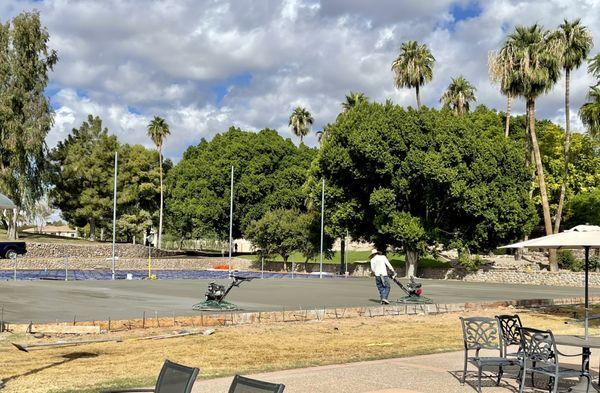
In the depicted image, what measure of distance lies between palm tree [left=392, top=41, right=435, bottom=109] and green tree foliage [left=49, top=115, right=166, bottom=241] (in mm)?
29731

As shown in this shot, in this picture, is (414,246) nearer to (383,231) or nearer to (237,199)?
(383,231)

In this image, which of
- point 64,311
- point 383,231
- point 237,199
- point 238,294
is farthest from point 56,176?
point 64,311

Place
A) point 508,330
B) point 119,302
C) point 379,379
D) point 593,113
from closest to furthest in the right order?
point 379,379 → point 508,330 → point 119,302 → point 593,113

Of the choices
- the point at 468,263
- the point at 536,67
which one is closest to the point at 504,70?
the point at 536,67

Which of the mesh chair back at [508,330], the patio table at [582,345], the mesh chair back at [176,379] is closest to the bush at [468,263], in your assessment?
the mesh chair back at [508,330]

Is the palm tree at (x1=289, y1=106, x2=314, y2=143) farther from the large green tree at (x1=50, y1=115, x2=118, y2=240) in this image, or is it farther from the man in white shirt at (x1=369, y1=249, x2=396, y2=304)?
the man in white shirt at (x1=369, y1=249, x2=396, y2=304)

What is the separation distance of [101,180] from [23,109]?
14748 millimetres

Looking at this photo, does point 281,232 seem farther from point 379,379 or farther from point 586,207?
point 379,379

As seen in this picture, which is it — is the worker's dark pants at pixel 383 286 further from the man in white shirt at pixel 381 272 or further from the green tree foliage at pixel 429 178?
the green tree foliage at pixel 429 178

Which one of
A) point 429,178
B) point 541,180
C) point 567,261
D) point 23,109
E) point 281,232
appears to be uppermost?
point 23,109

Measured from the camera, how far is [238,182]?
62156 millimetres

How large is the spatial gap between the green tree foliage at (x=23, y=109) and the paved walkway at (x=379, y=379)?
147 ft

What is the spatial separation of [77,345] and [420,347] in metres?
6.40

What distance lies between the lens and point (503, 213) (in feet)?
136
